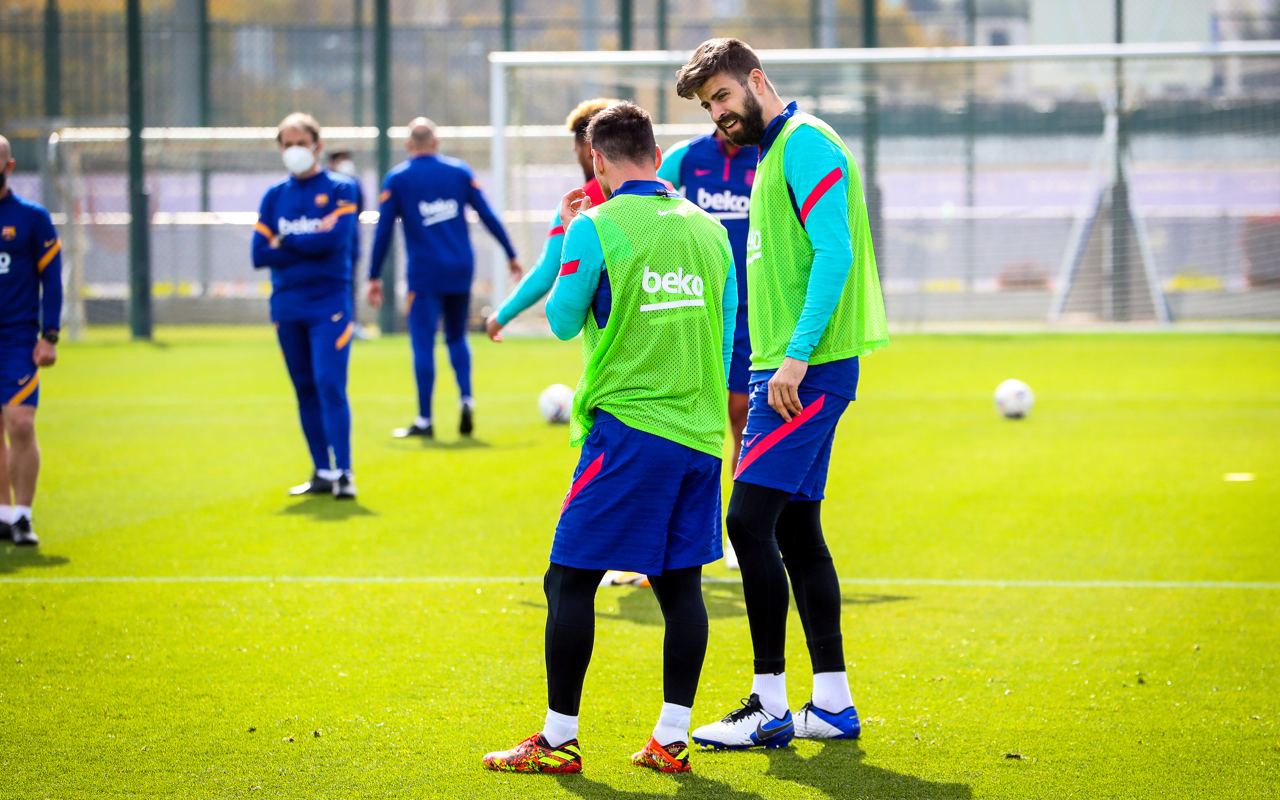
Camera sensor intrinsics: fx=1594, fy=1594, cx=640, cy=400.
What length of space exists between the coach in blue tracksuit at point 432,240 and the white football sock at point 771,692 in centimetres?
766

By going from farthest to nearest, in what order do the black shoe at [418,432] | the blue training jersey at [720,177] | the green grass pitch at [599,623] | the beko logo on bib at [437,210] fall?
the beko logo on bib at [437,210] < the black shoe at [418,432] < the blue training jersey at [720,177] < the green grass pitch at [599,623]

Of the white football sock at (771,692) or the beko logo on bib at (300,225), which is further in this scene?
the beko logo on bib at (300,225)

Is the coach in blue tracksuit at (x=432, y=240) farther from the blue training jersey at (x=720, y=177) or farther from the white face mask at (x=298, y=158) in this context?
the blue training jersey at (x=720, y=177)

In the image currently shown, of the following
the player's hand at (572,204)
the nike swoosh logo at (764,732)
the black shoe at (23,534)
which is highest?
the player's hand at (572,204)

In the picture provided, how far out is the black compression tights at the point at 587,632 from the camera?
4.36m

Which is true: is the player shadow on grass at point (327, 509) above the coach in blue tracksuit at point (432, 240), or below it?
below

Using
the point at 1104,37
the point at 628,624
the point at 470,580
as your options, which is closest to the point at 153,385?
the point at 470,580

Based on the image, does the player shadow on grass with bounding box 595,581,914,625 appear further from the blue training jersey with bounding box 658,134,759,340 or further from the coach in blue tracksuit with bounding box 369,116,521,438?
the coach in blue tracksuit with bounding box 369,116,521,438

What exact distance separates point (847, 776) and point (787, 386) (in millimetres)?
1088

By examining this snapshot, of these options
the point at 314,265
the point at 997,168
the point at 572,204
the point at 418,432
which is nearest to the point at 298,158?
the point at 314,265

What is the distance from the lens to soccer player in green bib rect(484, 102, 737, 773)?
14.1 ft

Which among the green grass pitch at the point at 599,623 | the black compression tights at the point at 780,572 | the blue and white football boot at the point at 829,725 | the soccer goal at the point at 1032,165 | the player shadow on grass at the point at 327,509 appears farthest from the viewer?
the soccer goal at the point at 1032,165

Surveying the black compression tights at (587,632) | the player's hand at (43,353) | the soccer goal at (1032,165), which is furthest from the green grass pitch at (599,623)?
the soccer goal at (1032,165)

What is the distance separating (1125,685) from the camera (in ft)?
17.4
